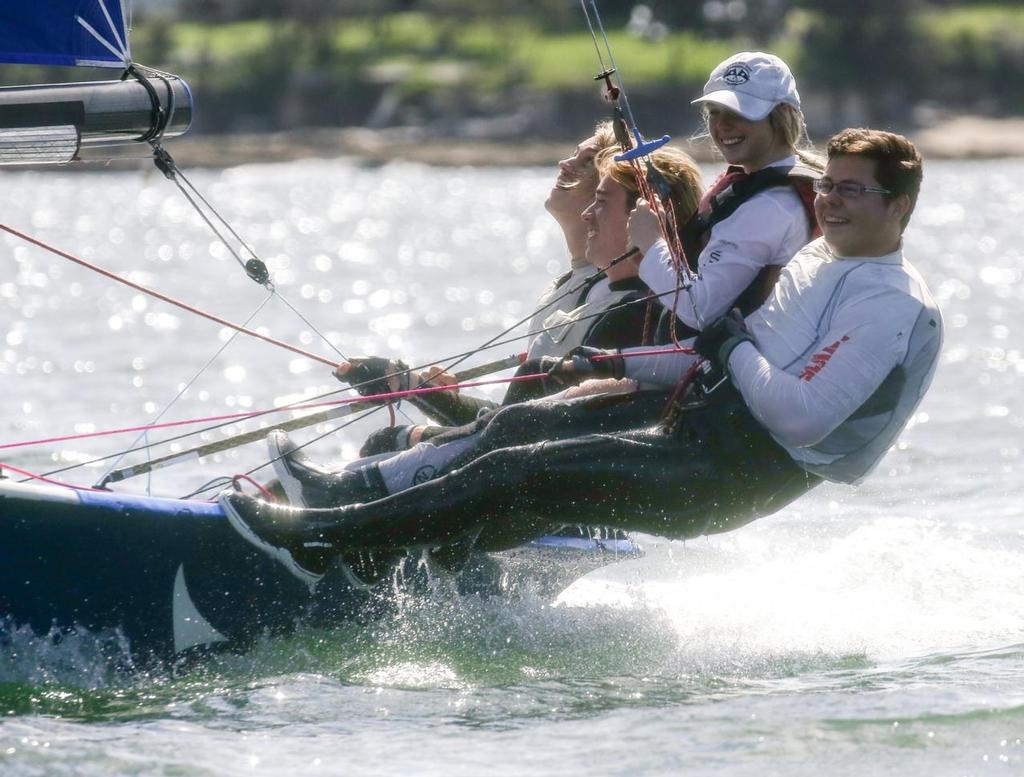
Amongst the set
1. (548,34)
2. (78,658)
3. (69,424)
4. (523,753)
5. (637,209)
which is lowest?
(523,753)

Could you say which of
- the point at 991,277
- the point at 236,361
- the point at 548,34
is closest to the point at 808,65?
the point at 548,34

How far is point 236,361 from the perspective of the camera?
11.9m

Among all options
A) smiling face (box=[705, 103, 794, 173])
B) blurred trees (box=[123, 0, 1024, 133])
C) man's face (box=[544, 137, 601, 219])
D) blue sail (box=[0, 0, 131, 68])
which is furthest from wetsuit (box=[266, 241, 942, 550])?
blurred trees (box=[123, 0, 1024, 133])

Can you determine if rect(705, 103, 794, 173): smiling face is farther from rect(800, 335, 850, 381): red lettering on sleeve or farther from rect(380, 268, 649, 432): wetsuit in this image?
rect(800, 335, 850, 381): red lettering on sleeve

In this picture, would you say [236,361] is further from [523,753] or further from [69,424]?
[523,753]

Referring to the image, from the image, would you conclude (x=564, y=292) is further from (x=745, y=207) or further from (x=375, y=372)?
(x=745, y=207)

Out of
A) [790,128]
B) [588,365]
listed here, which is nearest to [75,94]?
[588,365]

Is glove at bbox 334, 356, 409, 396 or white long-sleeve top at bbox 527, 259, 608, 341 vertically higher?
white long-sleeve top at bbox 527, 259, 608, 341

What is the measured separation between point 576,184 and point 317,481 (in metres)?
1.19

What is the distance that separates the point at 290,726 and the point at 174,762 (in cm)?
35

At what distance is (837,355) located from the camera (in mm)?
4141

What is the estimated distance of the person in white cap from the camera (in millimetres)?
4340

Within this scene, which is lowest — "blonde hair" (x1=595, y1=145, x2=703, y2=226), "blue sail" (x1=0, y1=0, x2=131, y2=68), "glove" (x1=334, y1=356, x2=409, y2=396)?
"glove" (x1=334, y1=356, x2=409, y2=396)

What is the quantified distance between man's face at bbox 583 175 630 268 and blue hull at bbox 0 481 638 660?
1.13 meters
